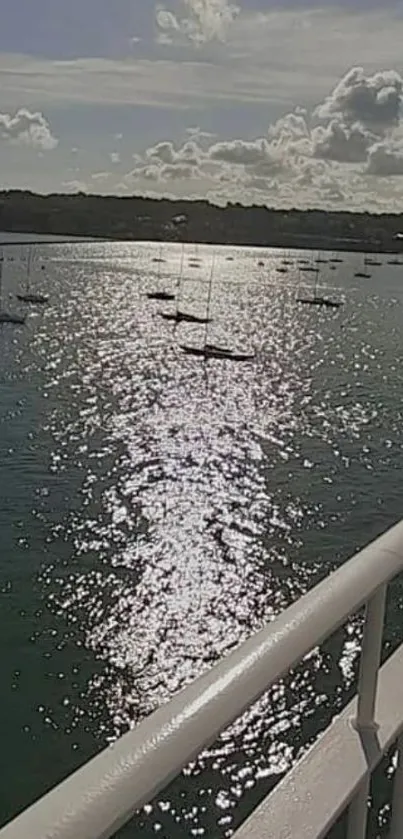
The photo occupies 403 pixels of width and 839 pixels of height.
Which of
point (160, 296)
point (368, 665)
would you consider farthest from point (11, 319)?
point (368, 665)

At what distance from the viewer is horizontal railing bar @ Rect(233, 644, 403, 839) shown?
1.16m

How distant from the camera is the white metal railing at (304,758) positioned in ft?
2.59

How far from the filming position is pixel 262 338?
4334cm

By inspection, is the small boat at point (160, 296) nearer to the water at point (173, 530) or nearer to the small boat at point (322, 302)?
the small boat at point (322, 302)

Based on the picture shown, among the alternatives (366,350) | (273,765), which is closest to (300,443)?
(273,765)

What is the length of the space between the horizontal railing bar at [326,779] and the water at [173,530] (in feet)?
0.46

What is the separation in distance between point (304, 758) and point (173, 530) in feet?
48.7

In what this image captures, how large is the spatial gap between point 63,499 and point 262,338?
27.0 m

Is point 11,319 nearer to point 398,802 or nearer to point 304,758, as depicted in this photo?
point 398,802

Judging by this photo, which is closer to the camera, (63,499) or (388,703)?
(388,703)

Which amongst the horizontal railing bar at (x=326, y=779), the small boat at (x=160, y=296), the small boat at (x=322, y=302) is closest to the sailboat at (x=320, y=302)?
the small boat at (x=322, y=302)

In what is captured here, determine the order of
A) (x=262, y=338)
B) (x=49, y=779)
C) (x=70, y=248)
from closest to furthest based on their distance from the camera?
1. (x=49, y=779)
2. (x=262, y=338)
3. (x=70, y=248)

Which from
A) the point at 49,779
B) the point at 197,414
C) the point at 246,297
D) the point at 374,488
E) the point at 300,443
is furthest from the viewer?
the point at 246,297

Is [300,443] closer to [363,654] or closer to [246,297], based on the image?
[363,654]
